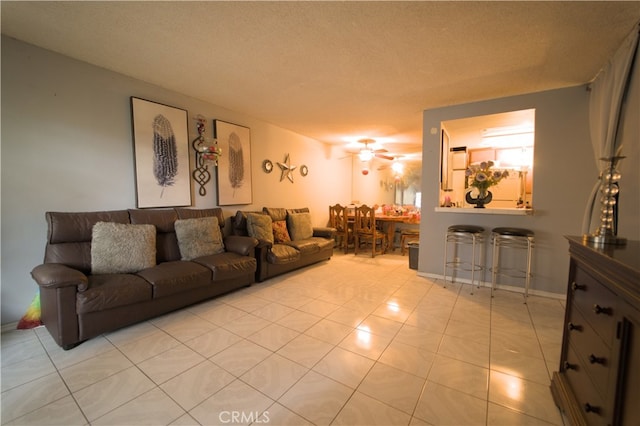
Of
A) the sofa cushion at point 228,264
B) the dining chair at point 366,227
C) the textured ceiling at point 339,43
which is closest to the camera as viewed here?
the textured ceiling at point 339,43

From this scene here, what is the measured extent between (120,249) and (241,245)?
126 cm

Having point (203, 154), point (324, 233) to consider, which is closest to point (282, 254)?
point (324, 233)

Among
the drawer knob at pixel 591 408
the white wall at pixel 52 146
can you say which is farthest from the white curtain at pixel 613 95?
the white wall at pixel 52 146

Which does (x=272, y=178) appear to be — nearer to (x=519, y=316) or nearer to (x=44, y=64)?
(x=44, y=64)

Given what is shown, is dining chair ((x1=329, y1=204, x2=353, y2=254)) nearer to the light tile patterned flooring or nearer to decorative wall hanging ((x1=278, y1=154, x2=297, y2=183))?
decorative wall hanging ((x1=278, y1=154, x2=297, y2=183))

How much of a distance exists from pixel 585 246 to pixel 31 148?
416 centimetres

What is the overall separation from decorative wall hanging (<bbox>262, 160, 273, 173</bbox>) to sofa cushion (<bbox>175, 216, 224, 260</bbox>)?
161cm

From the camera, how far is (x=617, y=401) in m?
0.97

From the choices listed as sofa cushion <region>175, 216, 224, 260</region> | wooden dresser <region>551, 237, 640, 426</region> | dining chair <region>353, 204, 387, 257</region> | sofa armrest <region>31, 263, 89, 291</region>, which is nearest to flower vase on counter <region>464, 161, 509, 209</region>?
dining chair <region>353, 204, 387, 257</region>

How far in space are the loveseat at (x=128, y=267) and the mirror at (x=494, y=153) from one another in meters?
3.36

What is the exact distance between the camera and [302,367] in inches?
73.3

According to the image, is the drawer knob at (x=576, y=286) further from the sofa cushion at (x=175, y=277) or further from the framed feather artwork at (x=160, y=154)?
the framed feather artwork at (x=160, y=154)

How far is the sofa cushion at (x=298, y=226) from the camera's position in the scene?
473cm

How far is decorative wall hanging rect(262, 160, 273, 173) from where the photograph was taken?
4699 millimetres
